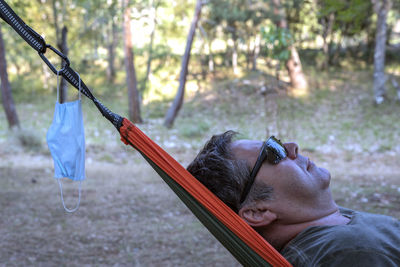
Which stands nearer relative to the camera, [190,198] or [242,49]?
[190,198]

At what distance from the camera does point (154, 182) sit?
6.12m

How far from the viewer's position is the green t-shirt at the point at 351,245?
3.88ft

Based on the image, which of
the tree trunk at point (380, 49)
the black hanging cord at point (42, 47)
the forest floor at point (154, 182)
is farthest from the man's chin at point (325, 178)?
the tree trunk at point (380, 49)

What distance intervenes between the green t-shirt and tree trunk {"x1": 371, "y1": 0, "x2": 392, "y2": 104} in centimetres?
1119

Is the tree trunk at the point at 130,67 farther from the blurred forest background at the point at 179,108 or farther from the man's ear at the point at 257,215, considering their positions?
the man's ear at the point at 257,215

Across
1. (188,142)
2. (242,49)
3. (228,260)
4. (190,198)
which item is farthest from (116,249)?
(242,49)

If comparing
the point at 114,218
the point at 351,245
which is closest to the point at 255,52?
the point at 114,218

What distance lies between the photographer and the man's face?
1459 millimetres

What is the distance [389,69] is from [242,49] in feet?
24.7

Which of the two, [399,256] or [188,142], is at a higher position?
[399,256]

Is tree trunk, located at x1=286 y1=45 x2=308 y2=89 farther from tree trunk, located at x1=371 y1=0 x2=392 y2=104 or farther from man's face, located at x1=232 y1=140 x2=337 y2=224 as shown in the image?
man's face, located at x1=232 y1=140 x2=337 y2=224

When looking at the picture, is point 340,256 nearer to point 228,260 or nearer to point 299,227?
point 299,227

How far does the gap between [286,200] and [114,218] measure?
3.16m

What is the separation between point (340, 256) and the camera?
1201 mm
